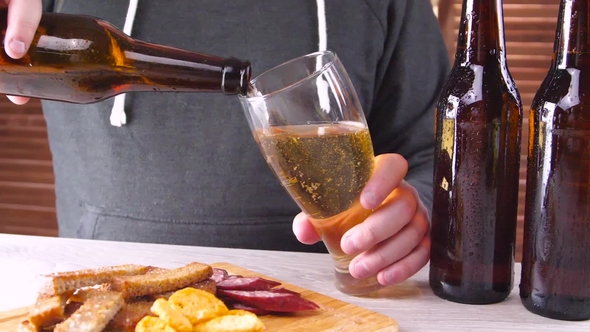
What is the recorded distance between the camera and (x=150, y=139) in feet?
4.37

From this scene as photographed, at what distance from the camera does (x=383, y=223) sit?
Answer: 0.87 metres

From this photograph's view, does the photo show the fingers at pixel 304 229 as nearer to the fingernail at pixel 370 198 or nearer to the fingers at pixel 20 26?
the fingernail at pixel 370 198

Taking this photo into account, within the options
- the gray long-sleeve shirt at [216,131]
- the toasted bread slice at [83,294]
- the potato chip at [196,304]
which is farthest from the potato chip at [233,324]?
the gray long-sleeve shirt at [216,131]

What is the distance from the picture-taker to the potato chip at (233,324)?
26.1 inches

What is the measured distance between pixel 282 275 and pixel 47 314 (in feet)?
1.21

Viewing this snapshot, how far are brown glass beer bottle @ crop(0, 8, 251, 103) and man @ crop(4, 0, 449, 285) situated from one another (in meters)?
0.37

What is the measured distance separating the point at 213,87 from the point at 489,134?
0.35m

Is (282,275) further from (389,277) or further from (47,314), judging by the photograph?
(47,314)

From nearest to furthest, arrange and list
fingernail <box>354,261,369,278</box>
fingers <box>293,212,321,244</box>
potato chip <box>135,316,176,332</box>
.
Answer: potato chip <box>135,316,176,332</box>
fingernail <box>354,261,369,278</box>
fingers <box>293,212,321,244</box>

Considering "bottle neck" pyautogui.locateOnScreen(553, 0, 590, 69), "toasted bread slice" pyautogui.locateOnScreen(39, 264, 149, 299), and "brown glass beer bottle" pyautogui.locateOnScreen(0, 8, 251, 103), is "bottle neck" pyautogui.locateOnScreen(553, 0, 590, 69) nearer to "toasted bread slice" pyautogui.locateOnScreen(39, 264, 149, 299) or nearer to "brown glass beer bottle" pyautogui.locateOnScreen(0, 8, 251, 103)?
"brown glass beer bottle" pyautogui.locateOnScreen(0, 8, 251, 103)

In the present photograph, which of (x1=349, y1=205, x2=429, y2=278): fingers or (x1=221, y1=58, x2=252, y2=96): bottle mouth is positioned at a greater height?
(x1=221, y1=58, x2=252, y2=96): bottle mouth

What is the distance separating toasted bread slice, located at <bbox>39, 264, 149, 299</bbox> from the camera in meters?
0.73

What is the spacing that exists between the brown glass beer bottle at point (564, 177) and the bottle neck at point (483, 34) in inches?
2.9

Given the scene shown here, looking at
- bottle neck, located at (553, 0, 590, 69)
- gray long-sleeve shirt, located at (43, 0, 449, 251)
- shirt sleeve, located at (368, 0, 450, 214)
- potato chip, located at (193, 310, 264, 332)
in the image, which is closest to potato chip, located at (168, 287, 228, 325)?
potato chip, located at (193, 310, 264, 332)
